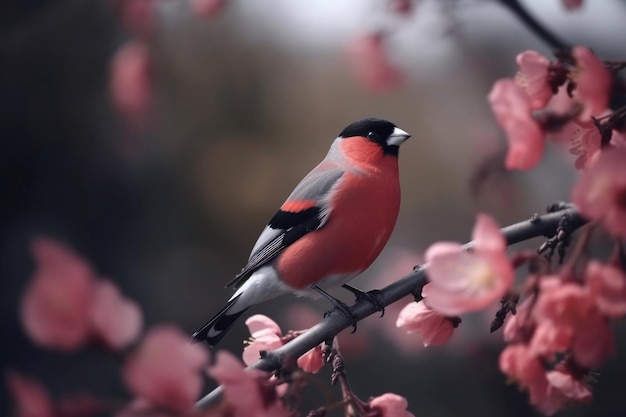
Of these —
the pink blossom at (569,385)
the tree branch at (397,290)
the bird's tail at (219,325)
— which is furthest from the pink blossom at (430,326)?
the bird's tail at (219,325)

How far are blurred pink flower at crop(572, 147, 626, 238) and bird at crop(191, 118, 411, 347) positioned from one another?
585 millimetres

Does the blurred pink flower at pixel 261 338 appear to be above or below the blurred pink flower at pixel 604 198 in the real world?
below

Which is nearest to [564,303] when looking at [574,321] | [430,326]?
[574,321]

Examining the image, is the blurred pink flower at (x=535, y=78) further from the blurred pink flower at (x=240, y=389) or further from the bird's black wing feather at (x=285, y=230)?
the bird's black wing feather at (x=285, y=230)

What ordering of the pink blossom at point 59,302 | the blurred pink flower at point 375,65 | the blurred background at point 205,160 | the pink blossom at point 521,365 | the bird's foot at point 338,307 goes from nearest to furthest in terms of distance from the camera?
the pink blossom at point 59,302
the pink blossom at point 521,365
the bird's foot at point 338,307
the blurred pink flower at point 375,65
the blurred background at point 205,160

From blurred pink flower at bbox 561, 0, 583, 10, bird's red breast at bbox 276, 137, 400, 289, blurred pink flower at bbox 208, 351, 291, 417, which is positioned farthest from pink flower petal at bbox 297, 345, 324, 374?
blurred pink flower at bbox 561, 0, 583, 10

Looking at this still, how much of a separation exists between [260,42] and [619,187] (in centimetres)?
433

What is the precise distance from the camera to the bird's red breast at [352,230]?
1070 millimetres

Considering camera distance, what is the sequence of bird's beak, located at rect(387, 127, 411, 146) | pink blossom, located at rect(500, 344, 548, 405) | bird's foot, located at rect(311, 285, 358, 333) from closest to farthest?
pink blossom, located at rect(500, 344, 548, 405) → bird's foot, located at rect(311, 285, 358, 333) → bird's beak, located at rect(387, 127, 411, 146)

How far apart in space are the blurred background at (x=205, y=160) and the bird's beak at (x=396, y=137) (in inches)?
52.8

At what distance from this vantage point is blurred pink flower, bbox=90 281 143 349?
0.46 metres

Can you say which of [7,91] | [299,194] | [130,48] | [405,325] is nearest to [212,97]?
[7,91]

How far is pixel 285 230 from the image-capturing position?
1.15 metres

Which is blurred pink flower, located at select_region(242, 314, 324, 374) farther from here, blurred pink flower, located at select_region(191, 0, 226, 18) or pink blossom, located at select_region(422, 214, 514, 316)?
blurred pink flower, located at select_region(191, 0, 226, 18)
